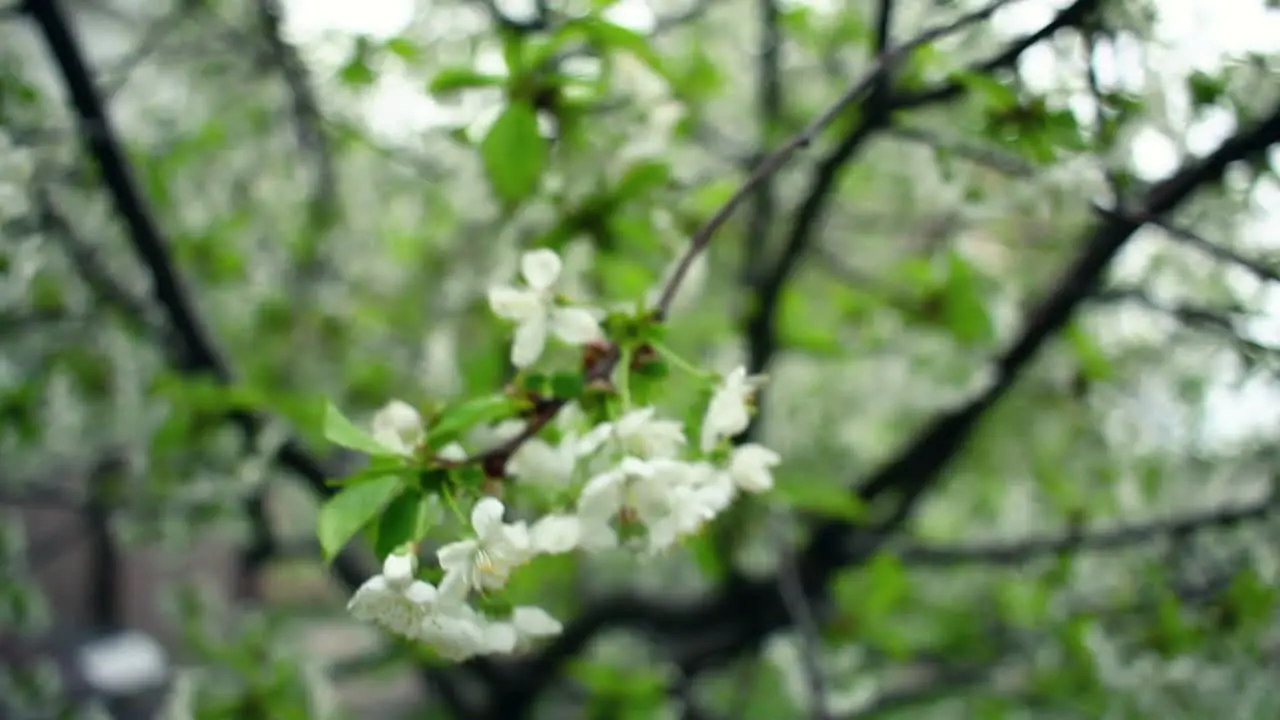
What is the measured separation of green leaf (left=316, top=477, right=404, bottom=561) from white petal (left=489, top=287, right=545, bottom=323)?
16cm

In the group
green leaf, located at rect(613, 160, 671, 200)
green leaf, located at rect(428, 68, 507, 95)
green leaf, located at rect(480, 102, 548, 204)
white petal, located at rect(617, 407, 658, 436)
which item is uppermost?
green leaf, located at rect(428, 68, 507, 95)

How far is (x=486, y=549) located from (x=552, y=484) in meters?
0.09

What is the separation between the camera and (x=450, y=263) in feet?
7.86

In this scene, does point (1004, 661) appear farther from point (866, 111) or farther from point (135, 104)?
point (135, 104)

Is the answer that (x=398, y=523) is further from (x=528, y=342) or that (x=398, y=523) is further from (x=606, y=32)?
(x=606, y=32)

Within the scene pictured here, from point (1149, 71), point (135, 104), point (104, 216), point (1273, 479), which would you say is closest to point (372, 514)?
point (1149, 71)

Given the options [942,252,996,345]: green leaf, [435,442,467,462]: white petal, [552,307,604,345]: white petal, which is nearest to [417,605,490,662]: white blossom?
[435,442,467,462]: white petal

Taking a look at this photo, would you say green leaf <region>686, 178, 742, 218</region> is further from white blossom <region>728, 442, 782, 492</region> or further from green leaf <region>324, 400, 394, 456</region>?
green leaf <region>324, 400, 394, 456</region>

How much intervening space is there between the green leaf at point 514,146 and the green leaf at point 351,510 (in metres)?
0.44

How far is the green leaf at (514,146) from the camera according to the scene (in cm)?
101

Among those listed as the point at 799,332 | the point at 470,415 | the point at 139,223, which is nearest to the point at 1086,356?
the point at 799,332

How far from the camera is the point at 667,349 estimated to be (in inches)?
35.0

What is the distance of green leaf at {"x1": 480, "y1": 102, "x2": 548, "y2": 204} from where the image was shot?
101 centimetres

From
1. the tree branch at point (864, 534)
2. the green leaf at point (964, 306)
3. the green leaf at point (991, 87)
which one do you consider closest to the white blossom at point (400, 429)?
the green leaf at point (991, 87)
